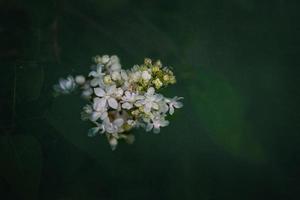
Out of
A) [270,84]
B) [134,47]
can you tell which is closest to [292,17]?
Answer: [270,84]

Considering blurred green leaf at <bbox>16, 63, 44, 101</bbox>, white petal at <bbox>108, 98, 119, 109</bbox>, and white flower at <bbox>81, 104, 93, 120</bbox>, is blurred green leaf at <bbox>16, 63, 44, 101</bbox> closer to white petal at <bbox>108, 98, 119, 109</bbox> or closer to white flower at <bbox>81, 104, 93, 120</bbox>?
white flower at <bbox>81, 104, 93, 120</bbox>

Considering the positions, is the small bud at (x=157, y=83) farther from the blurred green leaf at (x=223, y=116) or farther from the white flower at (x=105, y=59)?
the blurred green leaf at (x=223, y=116)

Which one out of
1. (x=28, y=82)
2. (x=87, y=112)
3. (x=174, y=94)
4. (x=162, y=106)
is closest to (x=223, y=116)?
(x=174, y=94)

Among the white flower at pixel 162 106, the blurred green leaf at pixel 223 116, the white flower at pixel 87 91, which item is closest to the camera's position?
the white flower at pixel 162 106

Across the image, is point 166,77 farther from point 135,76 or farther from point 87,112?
point 87,112

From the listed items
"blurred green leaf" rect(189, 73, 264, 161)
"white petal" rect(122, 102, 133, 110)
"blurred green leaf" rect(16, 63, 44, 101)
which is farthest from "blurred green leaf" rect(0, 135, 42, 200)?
"blurred green leaf" rect(189, 73, 264, 161)

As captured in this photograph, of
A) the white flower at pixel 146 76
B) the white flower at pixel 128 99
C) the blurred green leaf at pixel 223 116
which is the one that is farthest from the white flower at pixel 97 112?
the blurred green leaf at pixel 223 116

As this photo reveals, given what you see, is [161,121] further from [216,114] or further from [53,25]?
[53,25]
